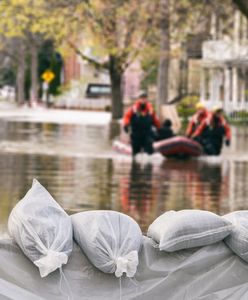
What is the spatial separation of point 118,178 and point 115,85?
3729cm

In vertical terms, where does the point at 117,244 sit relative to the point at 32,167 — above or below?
above

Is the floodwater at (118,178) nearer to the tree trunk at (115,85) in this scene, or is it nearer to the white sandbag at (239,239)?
the white sandbag at (239,239)

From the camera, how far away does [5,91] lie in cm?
12594

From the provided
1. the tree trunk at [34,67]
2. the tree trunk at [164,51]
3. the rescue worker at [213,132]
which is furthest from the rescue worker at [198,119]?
the tree trunk at [34,67]

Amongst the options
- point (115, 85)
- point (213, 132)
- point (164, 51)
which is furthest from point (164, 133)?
point (115, 85)

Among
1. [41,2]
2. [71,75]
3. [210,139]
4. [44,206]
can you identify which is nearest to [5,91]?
[71,75]

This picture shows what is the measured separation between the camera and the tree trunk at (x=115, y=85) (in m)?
55.7

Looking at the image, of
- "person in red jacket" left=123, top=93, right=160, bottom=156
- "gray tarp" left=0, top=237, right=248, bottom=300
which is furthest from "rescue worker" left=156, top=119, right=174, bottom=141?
"gray tarp" left=0, top=237, right=248, bottom=300

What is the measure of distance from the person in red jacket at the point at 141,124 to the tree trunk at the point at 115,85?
29.2 meters

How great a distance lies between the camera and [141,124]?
2583 centimetres

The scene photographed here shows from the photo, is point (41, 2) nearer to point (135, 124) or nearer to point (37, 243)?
point (135, 124)

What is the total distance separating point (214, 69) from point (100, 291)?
5584 cm

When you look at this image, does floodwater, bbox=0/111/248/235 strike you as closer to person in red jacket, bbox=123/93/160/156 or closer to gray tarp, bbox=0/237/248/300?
person in red jacket, bbox=123/93/160/156

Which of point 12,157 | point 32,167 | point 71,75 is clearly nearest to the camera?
point 32,167
